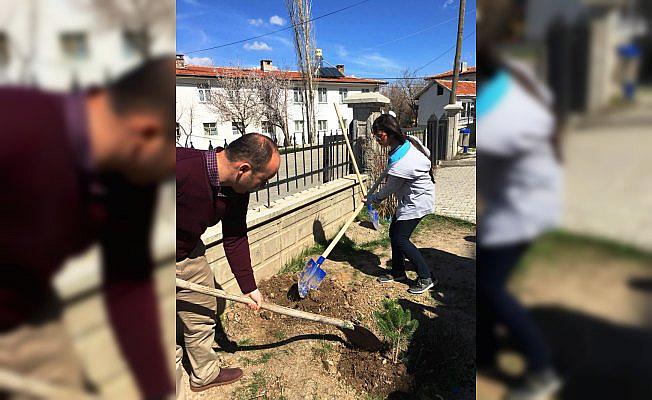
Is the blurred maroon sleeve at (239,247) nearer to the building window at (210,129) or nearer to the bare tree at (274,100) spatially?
the bare tree at (274,100)

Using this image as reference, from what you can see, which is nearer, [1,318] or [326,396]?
[1,318]

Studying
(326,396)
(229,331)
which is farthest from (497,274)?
(229,331)

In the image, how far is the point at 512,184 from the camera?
1.30 feet

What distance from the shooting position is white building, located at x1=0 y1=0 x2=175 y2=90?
0.37 meters

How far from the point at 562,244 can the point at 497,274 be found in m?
0.09

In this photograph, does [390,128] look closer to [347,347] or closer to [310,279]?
[310,279]

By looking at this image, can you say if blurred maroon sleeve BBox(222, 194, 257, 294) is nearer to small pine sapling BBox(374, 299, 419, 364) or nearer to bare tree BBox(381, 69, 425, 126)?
small pine sapling BBox(374, 299, 419, 364)

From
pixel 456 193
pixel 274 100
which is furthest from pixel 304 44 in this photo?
pixel 456 193

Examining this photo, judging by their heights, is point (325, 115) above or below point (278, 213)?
above

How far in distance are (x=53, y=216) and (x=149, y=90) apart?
7.1 inches

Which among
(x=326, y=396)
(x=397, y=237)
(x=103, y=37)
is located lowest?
(x=326, y=396)

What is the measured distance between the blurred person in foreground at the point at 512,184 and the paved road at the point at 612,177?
0.02m

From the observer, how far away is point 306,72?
24.7m

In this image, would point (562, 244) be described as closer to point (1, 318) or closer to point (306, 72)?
point (1, 318)
